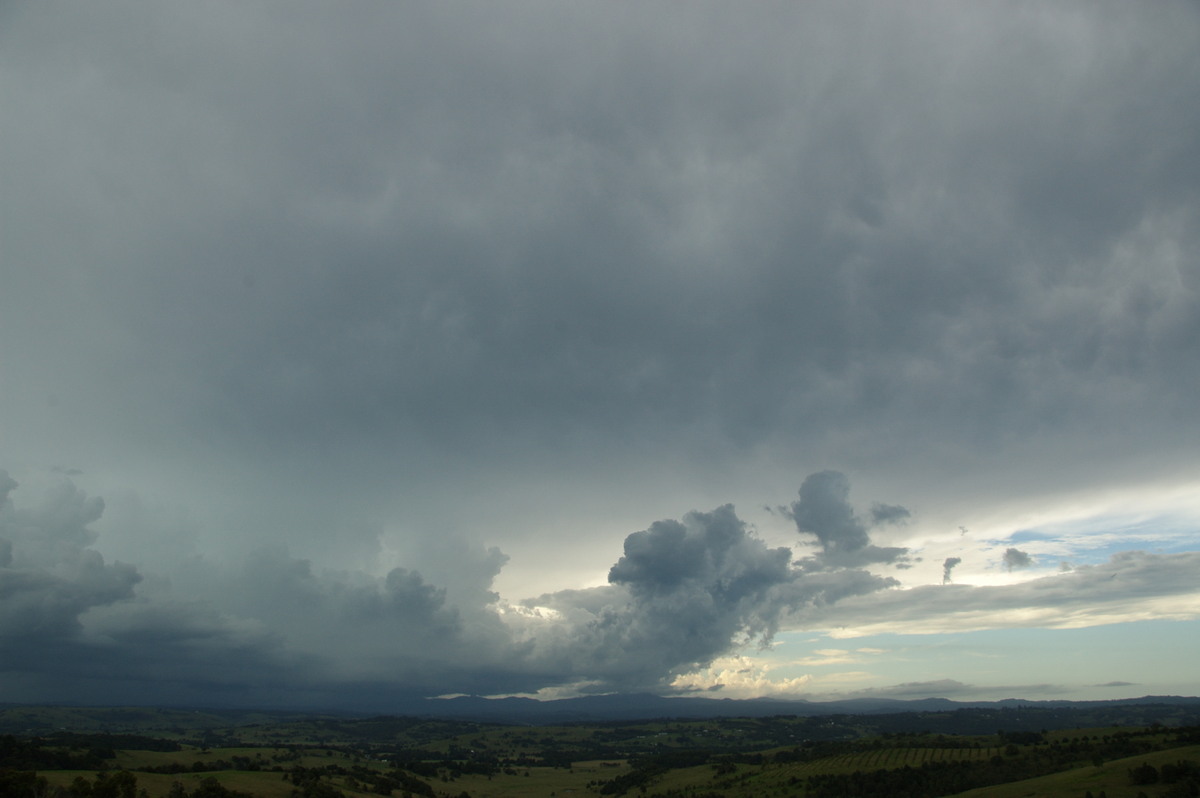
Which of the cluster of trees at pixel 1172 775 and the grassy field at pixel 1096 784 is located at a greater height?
the cluster of trees at pixel 1172 775

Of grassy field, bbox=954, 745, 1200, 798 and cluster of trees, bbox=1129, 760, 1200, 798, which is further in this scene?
grassy field, bbox=954, 745, 1200, 798

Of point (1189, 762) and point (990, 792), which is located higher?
point (1189, 762)

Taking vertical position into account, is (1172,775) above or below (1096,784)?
above

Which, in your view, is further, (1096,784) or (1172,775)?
(1096,784)

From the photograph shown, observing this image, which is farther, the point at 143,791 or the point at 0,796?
the point at 143,791

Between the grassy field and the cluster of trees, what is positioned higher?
the cluster of trees

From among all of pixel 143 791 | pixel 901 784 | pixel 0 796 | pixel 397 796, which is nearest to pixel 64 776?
pixel 143 791

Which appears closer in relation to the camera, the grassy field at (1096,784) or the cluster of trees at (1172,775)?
the cluster of trees at (1172,775)

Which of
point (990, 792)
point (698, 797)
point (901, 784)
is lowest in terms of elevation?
point (698, 797)

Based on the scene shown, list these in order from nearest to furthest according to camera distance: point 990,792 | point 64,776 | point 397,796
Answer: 1. point 990,792
2. point 64,776
3. point 397,796

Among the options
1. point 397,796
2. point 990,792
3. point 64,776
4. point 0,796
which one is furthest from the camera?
point 397,796

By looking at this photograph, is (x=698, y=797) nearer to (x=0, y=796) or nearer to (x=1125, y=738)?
(x=1125, y=738)
